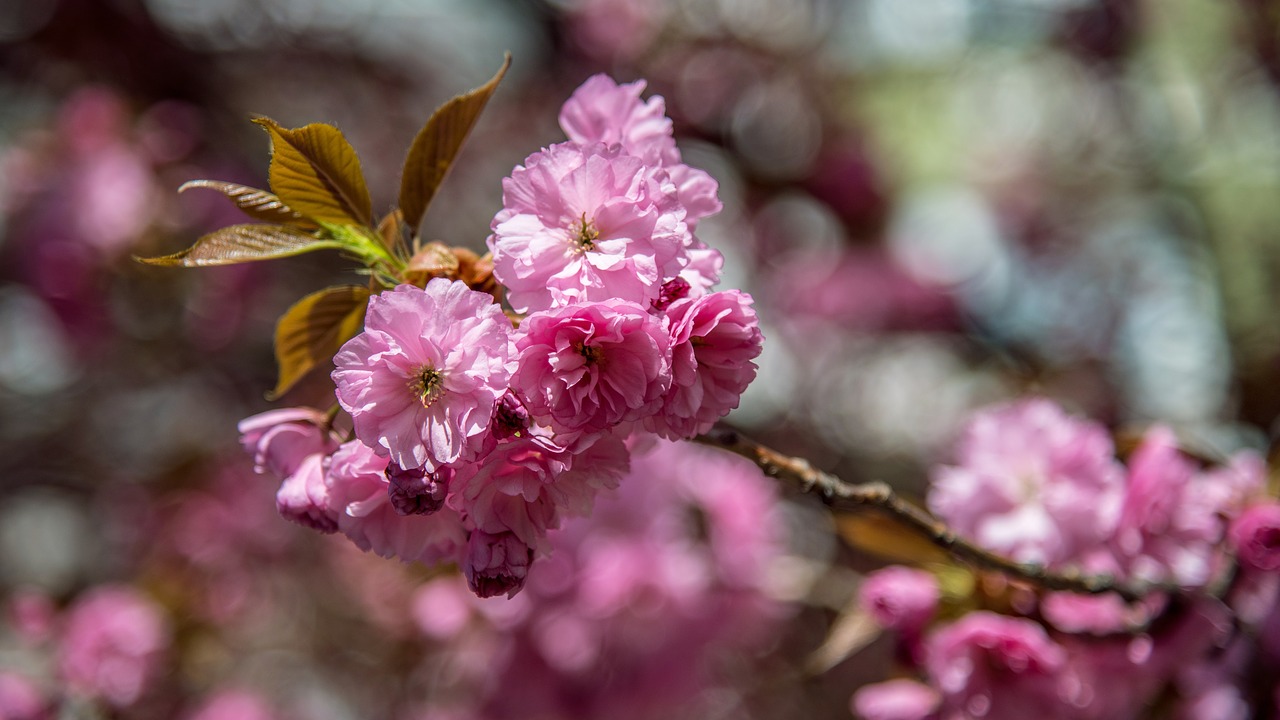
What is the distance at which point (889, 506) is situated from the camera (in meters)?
1.09

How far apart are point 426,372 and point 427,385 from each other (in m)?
0.02

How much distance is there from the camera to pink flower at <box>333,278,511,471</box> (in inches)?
31.2

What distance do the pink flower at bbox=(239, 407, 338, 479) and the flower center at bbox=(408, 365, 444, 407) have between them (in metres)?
0.22

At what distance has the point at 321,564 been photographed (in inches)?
160

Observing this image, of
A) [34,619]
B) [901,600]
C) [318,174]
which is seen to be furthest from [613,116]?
[34,619]

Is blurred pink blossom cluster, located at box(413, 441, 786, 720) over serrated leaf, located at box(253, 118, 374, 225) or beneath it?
beneath

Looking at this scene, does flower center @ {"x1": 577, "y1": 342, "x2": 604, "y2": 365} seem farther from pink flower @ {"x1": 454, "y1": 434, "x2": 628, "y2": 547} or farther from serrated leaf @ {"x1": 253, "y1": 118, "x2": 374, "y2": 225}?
serrated leaf @ {"x1": 253, "y1": 118, "x2": 374, "y2": 225}

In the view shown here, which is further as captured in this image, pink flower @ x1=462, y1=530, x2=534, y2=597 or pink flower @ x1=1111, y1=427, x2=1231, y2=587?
pink flower @ x1=1111, y1=427, x2=1231, y2=587

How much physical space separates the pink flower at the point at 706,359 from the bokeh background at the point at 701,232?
2058mm

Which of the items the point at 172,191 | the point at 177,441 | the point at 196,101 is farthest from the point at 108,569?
the point at 196,101

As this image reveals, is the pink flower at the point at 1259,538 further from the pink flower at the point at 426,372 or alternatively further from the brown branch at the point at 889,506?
the pink flower at the point at 426,372

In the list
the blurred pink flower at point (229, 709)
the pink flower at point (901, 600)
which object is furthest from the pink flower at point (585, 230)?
the blurred pink flower at point (229, 709)

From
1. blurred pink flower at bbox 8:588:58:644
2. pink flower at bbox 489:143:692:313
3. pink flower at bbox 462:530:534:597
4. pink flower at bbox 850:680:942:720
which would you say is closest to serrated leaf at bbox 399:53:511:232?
pink flower at bbox 489:143:692:313

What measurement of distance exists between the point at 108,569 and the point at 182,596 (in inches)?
49.8
